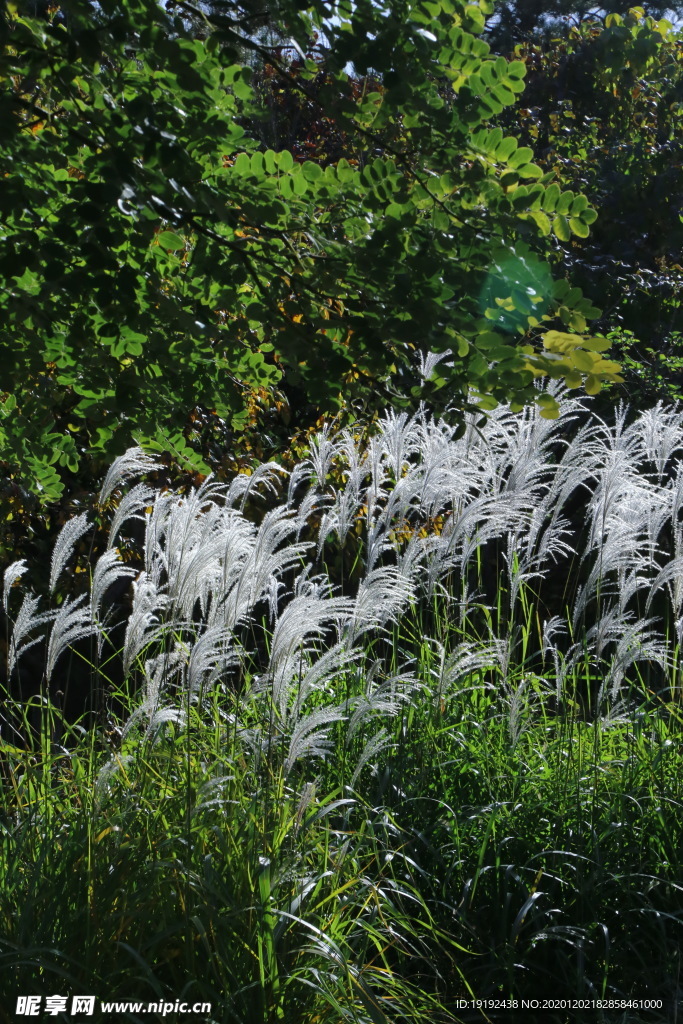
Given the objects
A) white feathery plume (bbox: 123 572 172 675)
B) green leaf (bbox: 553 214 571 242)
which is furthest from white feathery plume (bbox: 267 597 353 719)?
green leaf (bbox: 553 214 571 242)

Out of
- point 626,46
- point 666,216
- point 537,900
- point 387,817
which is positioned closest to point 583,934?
point 537,900

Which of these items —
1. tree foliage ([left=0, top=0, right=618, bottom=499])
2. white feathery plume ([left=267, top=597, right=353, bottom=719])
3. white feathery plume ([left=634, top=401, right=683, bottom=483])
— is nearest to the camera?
tree foliage ([left=0, top=0, right=618, bottom=499])

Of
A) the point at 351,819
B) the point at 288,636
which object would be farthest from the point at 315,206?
the point at 351,819

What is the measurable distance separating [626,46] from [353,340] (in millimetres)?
10033

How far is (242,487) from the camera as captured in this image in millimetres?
4352

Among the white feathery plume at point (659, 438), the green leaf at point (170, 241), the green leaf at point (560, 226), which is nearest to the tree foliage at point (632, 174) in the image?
the white feathery plume at point (659, 438)

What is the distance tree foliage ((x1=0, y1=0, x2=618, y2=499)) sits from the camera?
2383 millimetres

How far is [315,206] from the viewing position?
279 cm

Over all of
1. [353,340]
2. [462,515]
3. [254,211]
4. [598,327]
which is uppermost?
[598,327]

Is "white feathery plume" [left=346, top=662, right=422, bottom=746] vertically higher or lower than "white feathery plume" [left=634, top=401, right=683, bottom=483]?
lower

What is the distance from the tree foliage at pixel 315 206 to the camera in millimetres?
2383

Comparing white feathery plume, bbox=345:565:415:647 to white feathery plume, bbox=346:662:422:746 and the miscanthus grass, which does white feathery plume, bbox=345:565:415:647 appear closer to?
the miscanthus grass

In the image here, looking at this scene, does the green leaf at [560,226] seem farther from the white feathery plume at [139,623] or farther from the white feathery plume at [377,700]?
the white feathery plume at [139,623]

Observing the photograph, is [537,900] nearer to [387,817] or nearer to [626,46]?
[387,817]
